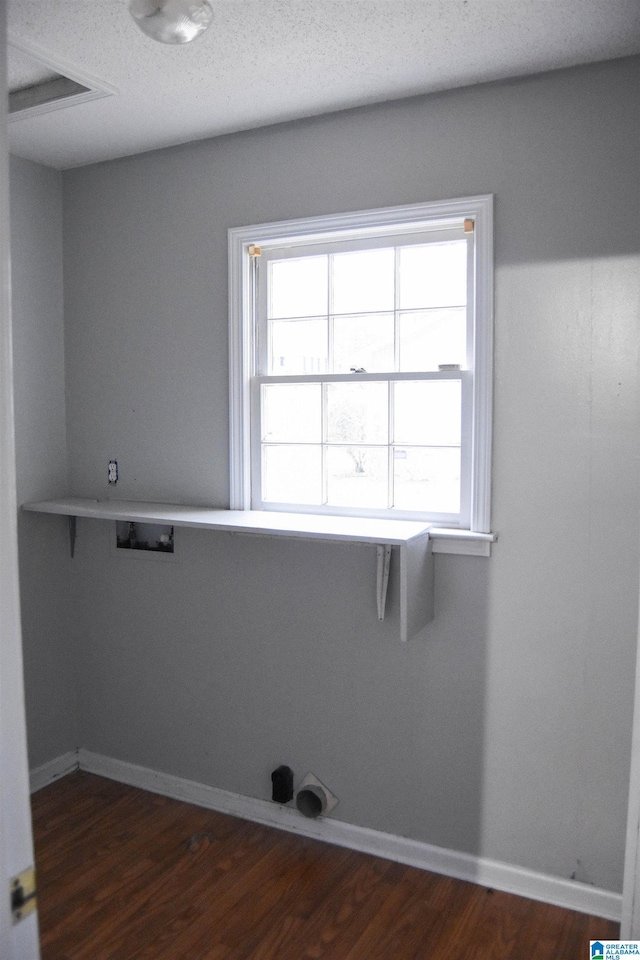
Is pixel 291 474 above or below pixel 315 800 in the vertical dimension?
above

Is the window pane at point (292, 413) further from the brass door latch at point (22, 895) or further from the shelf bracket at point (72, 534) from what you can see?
the brass door latch at point (22, 895)

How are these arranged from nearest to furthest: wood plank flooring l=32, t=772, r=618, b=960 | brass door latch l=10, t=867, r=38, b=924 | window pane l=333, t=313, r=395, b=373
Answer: brass door latch l=10, t=867, r=38, b=924, wood plank flooring l=32, t=772, r=618, b=960, window pane l=333, t=313, r=395, b=373

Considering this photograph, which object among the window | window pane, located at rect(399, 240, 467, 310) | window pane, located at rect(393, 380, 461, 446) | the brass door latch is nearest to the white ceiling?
the window

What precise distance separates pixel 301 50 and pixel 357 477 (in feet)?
4.73

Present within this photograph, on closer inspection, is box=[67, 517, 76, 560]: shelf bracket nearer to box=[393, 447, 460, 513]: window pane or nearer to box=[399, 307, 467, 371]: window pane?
box=[393, 447, 460, 513]: window pane

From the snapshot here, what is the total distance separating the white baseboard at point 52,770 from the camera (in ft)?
10.7

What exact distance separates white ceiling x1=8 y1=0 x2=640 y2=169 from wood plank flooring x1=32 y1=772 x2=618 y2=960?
2.74 meters

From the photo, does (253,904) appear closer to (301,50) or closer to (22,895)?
(22,895)

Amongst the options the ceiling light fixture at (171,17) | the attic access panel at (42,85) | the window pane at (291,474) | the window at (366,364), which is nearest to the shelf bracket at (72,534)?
the window at (366,364)

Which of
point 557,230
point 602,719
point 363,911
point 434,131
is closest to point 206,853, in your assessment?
point 363,911

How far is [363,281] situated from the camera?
9.09ft

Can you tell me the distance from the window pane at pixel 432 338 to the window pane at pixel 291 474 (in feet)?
1.72

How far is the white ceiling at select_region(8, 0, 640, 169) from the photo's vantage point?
78.1 inches

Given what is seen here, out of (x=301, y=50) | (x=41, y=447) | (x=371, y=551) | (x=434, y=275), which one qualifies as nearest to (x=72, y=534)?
(x=41, y=447)
